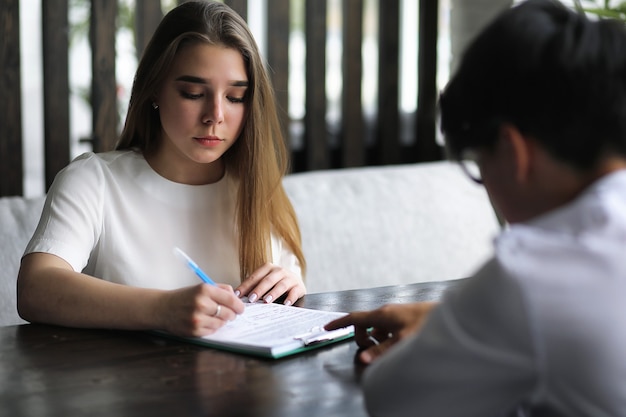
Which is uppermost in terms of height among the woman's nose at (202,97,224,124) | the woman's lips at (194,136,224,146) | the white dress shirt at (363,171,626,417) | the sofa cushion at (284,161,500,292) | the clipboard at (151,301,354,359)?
the woman's nose at (202,97,224,124)

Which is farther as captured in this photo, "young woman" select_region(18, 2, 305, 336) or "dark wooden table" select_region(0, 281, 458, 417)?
"young woman" select_region(18, 2, 305, 336)

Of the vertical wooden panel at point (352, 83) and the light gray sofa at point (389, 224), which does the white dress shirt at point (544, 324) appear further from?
the vertical wooden panel at point (352, 83)

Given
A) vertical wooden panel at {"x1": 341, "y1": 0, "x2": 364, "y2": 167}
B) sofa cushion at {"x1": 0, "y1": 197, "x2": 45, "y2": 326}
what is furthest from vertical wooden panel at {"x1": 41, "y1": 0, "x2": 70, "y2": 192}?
vertical wooden panel at {"x1": 341, "y1": 0, "x2": 364, "y2": 167}

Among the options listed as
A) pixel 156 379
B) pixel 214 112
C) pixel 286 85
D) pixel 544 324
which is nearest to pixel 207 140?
pixel 214 112

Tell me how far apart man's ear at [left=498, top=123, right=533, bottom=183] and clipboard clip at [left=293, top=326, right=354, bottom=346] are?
0.54 m

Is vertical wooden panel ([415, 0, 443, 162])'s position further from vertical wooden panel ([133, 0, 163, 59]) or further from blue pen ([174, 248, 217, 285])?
blue pen ([174, 248, 217, 285])

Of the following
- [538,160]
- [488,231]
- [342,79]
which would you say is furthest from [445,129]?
[342,79]

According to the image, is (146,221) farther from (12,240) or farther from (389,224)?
(389,224)

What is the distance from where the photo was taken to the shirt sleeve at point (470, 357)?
29.6 inches

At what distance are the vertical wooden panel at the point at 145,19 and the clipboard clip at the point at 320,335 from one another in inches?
70.1

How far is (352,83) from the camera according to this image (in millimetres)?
3354

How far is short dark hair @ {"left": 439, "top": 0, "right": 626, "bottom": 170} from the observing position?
0.81 m

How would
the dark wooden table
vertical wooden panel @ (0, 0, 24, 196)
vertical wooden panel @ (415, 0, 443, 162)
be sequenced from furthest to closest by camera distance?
vertical wooden panel @ (415, 0, 443, 162), vertical wooden panel @ (0, 0, 24, 196), the dark wooden table

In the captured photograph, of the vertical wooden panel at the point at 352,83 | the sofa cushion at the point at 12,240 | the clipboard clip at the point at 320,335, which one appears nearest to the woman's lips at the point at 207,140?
the clipboard clip at the point at 320,335
